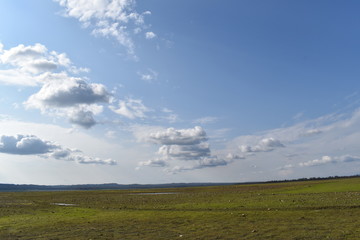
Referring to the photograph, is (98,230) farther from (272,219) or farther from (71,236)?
(272,219)

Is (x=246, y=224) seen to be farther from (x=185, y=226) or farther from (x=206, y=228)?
(x=185, y=226)

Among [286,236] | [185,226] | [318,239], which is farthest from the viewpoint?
[185,226]

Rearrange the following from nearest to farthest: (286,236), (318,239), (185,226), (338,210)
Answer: (318,239) → (286,236) → (185,226) → (338,210)

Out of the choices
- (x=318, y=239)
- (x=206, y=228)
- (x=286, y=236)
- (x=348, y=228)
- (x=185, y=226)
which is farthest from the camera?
(x=185, y=226)

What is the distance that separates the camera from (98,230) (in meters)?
23.2

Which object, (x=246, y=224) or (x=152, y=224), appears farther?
(x=152, y=224)

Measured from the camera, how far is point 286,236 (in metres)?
Result: 18.0

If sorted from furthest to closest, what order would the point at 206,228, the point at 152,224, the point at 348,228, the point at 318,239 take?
the point at 152,224
the point at 206,228
the point at 348,228
the point at 318,239

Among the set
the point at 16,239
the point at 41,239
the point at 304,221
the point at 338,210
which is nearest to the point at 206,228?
the point at 304,221

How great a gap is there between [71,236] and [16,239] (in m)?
3.50

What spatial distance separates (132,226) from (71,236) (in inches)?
211

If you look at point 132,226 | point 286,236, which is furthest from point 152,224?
point 286,236

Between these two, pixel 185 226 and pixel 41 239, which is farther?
pixel 185 226

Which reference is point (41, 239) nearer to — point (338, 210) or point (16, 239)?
point (16, 239)
